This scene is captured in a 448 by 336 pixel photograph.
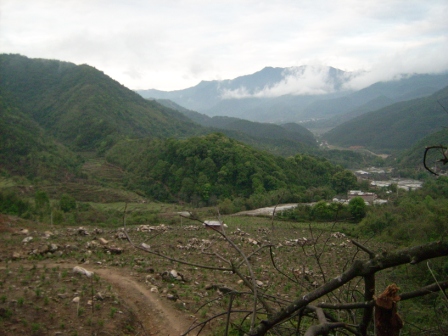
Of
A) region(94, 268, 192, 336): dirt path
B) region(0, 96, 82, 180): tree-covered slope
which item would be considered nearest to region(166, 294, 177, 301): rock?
region(94, 268, 192, 336): dirt path

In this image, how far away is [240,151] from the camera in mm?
42812

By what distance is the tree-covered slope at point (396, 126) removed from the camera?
3378 inches

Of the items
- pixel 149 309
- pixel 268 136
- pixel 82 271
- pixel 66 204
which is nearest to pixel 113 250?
pixel 82 271

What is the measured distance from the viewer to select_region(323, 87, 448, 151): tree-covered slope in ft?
282

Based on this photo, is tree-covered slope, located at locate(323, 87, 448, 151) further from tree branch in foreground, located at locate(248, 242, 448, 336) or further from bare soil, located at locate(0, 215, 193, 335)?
tree branch in foreground, located at locate(248, 242, 448, 336)

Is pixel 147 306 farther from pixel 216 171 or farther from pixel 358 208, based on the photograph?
pixel 216 171

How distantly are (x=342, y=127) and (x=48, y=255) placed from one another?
130378mm

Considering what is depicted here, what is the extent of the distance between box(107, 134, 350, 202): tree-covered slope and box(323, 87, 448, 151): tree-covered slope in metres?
48.7

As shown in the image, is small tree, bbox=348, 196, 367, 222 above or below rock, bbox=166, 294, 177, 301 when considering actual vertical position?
below

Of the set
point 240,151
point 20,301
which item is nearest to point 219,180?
point 240,151

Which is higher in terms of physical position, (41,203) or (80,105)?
(80,105)

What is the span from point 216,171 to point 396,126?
7973cm

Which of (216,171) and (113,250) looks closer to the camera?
(113,250)

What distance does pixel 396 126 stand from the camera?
321 feet
